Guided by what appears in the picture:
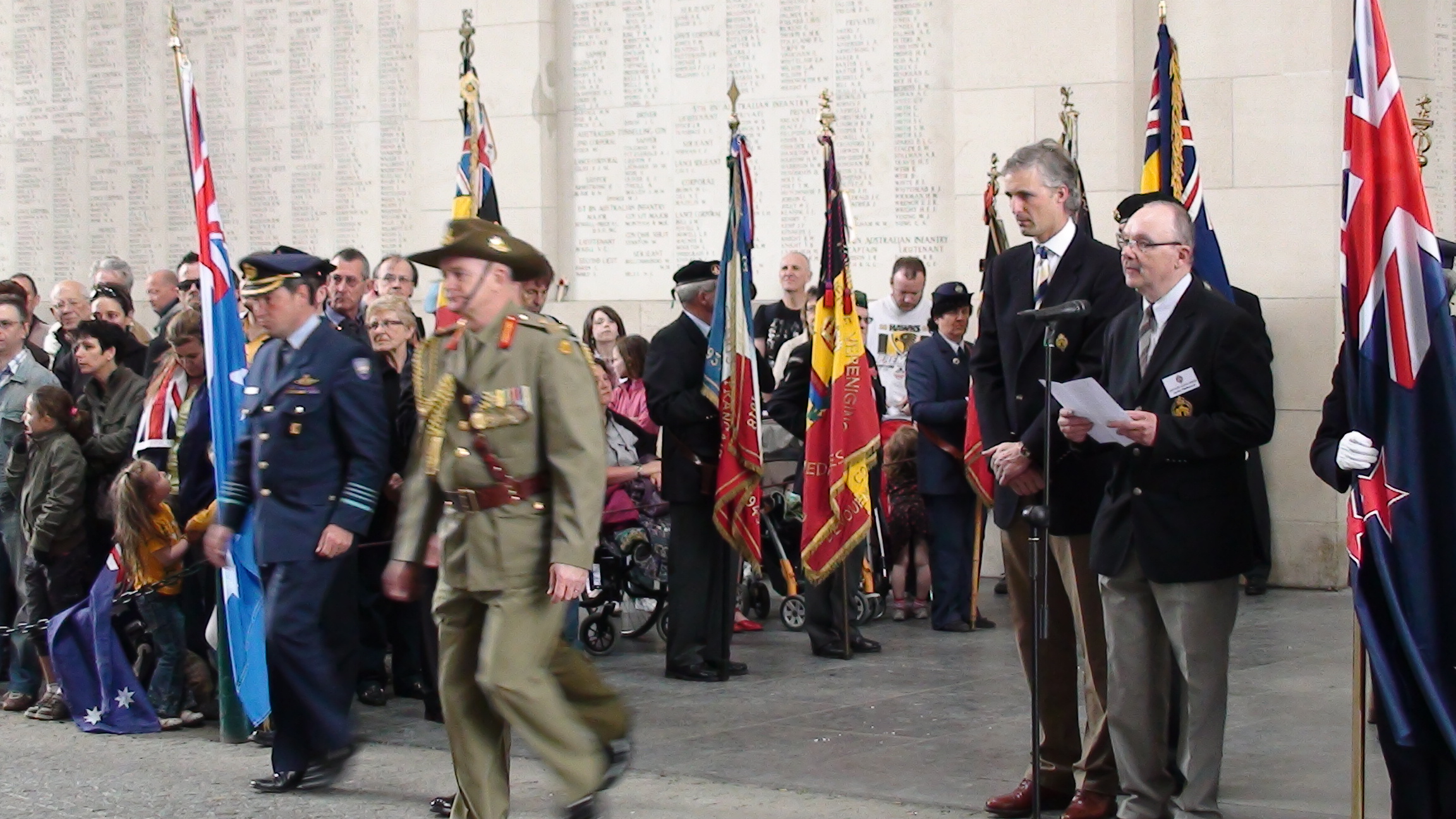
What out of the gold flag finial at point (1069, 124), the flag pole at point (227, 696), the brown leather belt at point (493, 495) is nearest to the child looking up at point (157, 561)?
the flag pole at point (227, 696)

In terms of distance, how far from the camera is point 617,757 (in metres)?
5.70

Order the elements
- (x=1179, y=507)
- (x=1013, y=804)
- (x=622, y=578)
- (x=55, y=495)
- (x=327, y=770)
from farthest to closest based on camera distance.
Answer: (x=622, y=578), (x=55, y=495), (x=327, y=770), (x=1013, y=804), (x=1179, y=507)

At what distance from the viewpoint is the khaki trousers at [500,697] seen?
17.4 ft

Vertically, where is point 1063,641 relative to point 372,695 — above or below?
above

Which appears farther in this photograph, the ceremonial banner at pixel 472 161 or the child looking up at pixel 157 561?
the ceremonial banner at pixel 472 161

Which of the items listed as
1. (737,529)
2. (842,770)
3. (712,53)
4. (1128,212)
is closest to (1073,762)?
(842,770)

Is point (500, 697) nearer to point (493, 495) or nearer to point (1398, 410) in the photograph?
point (493, 495)

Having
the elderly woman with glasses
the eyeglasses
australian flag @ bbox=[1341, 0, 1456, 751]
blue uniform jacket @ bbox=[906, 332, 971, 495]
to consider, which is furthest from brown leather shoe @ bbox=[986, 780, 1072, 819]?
blue uniform jacket @ bbox=[906, 332, 971, 495]

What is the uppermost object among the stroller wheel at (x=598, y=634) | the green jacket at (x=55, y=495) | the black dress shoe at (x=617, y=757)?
the green jacket at (x=55, y=495)

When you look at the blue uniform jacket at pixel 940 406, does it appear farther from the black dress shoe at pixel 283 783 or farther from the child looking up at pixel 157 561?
the black dress shoe at pixel 283 783

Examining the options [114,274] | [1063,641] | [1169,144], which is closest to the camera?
[1063,641]

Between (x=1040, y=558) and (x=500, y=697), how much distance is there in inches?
75.8

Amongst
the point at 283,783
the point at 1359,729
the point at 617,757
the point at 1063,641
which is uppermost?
the point at 1063,641

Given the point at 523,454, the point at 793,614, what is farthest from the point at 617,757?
the point at 793,614
